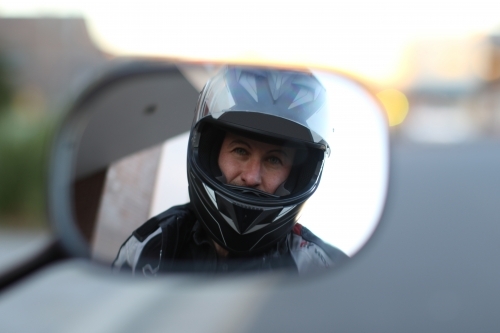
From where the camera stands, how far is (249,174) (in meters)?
1.32

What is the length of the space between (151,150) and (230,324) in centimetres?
93

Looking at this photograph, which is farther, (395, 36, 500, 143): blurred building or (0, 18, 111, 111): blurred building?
(0, 18, 111, 111): blurred building

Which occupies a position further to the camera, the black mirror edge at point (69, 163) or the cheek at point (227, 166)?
the black mirror edge at point (69, 163)

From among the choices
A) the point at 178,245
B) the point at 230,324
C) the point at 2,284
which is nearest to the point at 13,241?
the point at 2,284

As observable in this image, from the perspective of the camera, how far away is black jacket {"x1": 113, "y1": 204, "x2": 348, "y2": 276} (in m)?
1.36

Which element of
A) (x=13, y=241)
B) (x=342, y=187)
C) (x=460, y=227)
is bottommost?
(x=13, y=241)

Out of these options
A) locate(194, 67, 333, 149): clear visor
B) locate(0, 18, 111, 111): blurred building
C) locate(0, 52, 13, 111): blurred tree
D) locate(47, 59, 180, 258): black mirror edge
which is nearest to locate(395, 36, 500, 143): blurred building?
locate(0, 52, 13, 111): blurred tree

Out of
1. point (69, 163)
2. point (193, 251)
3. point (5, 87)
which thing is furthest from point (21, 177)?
point (193, 251)

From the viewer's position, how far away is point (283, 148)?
4.38 ft

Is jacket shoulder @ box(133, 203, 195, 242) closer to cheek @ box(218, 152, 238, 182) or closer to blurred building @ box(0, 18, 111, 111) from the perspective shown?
cheek @ box(218, 152, 238, 182)

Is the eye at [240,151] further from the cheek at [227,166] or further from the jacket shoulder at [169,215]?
the jacket shoulder at [169,215]

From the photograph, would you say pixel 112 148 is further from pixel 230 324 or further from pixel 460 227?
pixel 460 227

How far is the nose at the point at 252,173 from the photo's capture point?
132 centimetres

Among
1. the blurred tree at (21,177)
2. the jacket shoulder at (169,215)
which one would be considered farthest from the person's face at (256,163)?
the blurred tree at (21,177)
